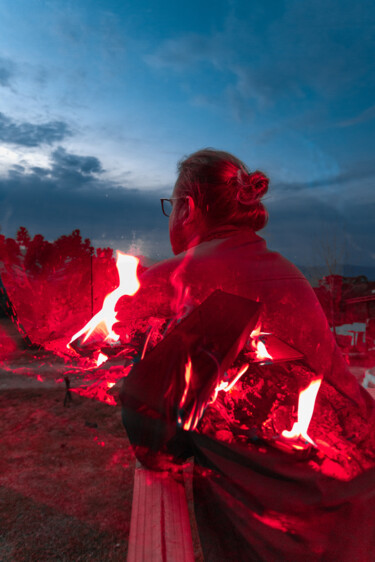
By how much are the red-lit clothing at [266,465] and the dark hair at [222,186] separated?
0.10m

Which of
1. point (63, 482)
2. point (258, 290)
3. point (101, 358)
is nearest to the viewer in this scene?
point (258, 290)

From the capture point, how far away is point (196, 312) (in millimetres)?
1403

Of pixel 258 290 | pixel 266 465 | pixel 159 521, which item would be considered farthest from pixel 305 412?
pixel 159 521

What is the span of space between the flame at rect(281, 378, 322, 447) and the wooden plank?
0.54m

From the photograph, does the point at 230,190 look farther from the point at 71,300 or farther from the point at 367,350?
the point at 367,350

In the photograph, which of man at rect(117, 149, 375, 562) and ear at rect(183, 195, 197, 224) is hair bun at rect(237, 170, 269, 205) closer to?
man at rect(117, 149, 375, 562)

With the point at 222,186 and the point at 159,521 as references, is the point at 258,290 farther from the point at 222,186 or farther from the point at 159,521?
the point at 159,521

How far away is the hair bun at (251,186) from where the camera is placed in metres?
1.63

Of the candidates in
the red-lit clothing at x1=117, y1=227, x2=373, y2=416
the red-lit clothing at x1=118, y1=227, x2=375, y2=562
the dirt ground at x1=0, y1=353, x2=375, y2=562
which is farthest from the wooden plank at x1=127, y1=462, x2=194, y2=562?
the dirt ground at x1=0, y1=353, x2=375, y2=562

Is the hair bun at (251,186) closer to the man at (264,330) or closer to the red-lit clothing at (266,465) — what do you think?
the man at (264,330)

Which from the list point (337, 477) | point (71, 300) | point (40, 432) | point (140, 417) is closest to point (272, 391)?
point (337, 477)

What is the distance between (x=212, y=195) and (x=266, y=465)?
3.93 feet

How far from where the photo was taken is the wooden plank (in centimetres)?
121

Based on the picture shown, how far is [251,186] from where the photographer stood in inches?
64.5
